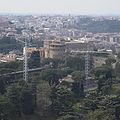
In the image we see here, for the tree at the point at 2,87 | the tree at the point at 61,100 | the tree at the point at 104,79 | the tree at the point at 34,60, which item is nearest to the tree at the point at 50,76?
the tree at the point at 104,79

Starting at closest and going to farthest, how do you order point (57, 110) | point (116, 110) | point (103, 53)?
point (116, 110) → point (57, 110) → point (103, 53)

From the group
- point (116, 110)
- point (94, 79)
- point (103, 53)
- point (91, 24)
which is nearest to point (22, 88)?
point (116, 110)

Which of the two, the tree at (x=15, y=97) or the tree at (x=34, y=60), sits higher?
the tree at (x=15, y=97)

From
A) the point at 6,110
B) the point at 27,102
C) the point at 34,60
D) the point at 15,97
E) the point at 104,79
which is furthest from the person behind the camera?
the point at 34,60

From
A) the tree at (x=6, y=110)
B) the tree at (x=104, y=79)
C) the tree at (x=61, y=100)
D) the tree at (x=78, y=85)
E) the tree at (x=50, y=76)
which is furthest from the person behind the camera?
the tree at (x=50, y=76)

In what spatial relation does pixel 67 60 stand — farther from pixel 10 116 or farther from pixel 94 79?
pixel 10 116

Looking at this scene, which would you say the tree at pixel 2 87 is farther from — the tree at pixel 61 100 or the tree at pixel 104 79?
the tree at pixel 104 79

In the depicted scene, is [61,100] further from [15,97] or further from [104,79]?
[104,79]

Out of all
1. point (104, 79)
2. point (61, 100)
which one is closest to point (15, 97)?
point (61, 100)

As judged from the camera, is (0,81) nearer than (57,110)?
No
